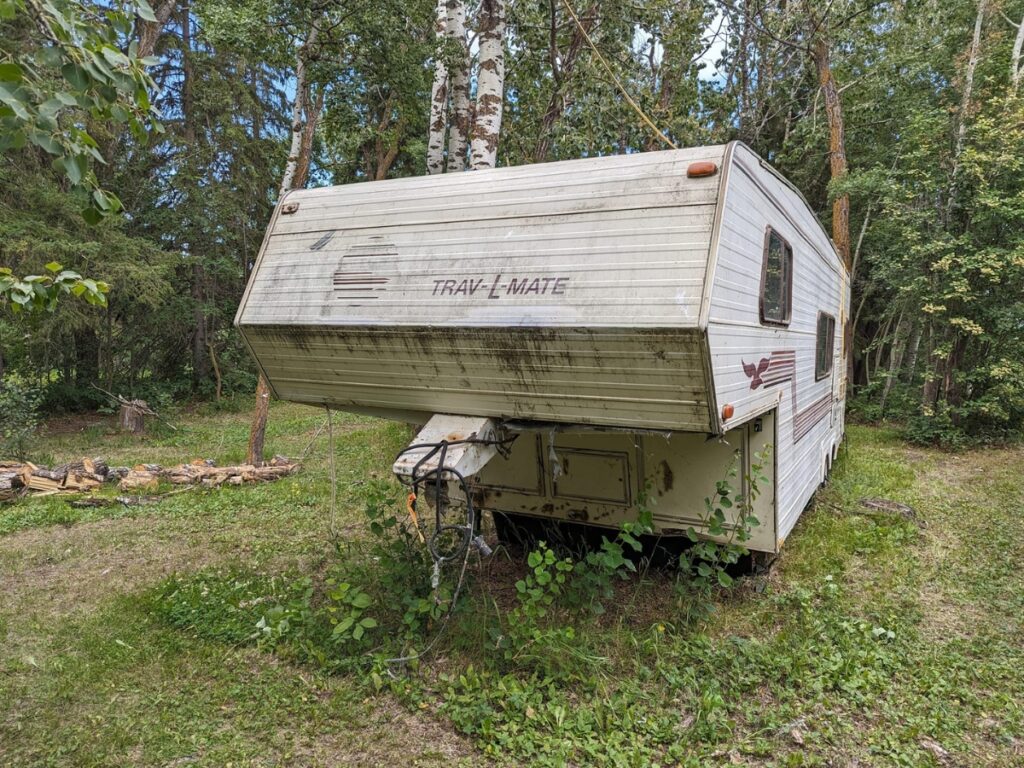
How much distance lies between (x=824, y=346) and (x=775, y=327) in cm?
273

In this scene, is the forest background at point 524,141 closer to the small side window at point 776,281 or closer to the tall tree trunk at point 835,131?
the tall tree trunk at point 835,131

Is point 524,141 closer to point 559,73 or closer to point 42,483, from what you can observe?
point 559,73

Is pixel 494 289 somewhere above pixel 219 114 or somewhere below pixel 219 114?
below

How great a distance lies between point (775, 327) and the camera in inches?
157

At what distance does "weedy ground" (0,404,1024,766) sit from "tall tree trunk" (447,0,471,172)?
5019 mm

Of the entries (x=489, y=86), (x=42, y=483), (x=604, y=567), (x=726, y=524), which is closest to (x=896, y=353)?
(x=489, y=86)

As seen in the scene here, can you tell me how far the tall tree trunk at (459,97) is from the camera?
7535 mm

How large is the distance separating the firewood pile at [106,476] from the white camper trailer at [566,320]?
4.71m

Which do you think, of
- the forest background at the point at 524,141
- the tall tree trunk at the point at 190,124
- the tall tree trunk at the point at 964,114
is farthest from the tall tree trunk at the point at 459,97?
the tall tree trunk at the point at 190,124

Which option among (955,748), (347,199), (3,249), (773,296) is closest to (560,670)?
(955,748)

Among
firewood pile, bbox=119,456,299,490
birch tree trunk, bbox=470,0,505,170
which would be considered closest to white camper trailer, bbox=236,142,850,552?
birch tree trunk, bbox=470,0,505,170

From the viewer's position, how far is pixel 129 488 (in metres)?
7.70

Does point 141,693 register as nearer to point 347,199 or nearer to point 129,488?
point 347,199

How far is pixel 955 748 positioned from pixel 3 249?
41.1 ft
